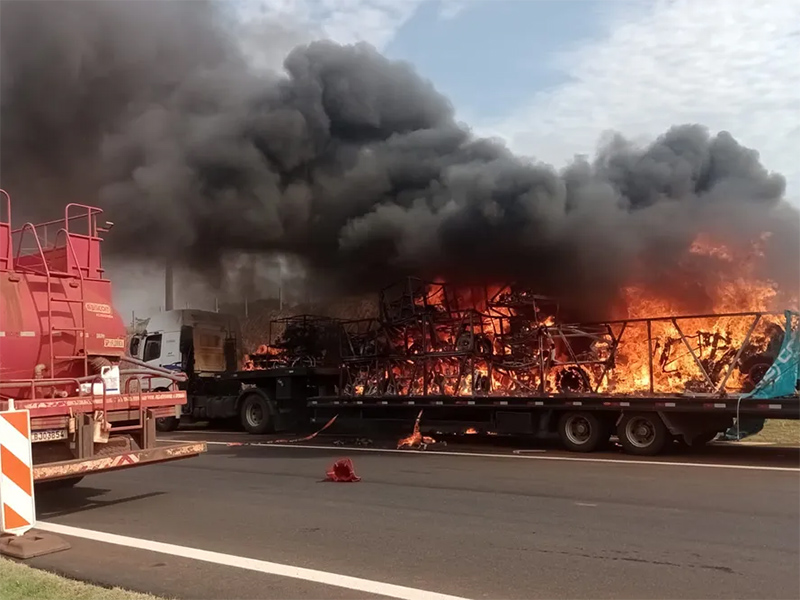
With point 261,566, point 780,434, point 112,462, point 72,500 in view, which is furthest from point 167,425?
point 261,566

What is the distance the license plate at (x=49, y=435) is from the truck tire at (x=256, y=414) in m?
9.74

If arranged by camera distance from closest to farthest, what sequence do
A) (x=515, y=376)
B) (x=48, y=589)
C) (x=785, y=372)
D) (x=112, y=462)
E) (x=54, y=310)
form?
(x=48, y=589), (x=112, y=462), (x=54, y=310), (x=785, y=372), (x=515, y=376)

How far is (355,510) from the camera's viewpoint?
7137 mm

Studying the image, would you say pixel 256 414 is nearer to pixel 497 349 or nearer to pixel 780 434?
pixel 497 349

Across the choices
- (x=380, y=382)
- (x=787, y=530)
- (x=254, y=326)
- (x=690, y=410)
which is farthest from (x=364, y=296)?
(x=787, y=530)

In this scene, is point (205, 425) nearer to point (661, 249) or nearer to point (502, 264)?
point (502, 264)

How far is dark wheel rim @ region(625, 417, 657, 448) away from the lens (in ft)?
36.6

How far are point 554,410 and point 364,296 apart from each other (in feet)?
21.3

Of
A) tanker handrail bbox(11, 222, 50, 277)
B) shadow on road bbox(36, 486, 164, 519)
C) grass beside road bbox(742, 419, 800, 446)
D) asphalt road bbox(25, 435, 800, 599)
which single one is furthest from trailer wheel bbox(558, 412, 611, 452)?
tanker handrail bbox(11, 222, 50, 277)

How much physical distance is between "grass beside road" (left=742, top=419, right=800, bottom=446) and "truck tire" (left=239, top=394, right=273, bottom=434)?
32.6ft

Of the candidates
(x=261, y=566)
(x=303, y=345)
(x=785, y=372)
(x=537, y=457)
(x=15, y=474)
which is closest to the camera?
(x=261, y=566)

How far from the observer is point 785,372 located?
392 inches

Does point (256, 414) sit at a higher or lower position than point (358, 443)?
higher

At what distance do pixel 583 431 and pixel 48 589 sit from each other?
9.01 metres
